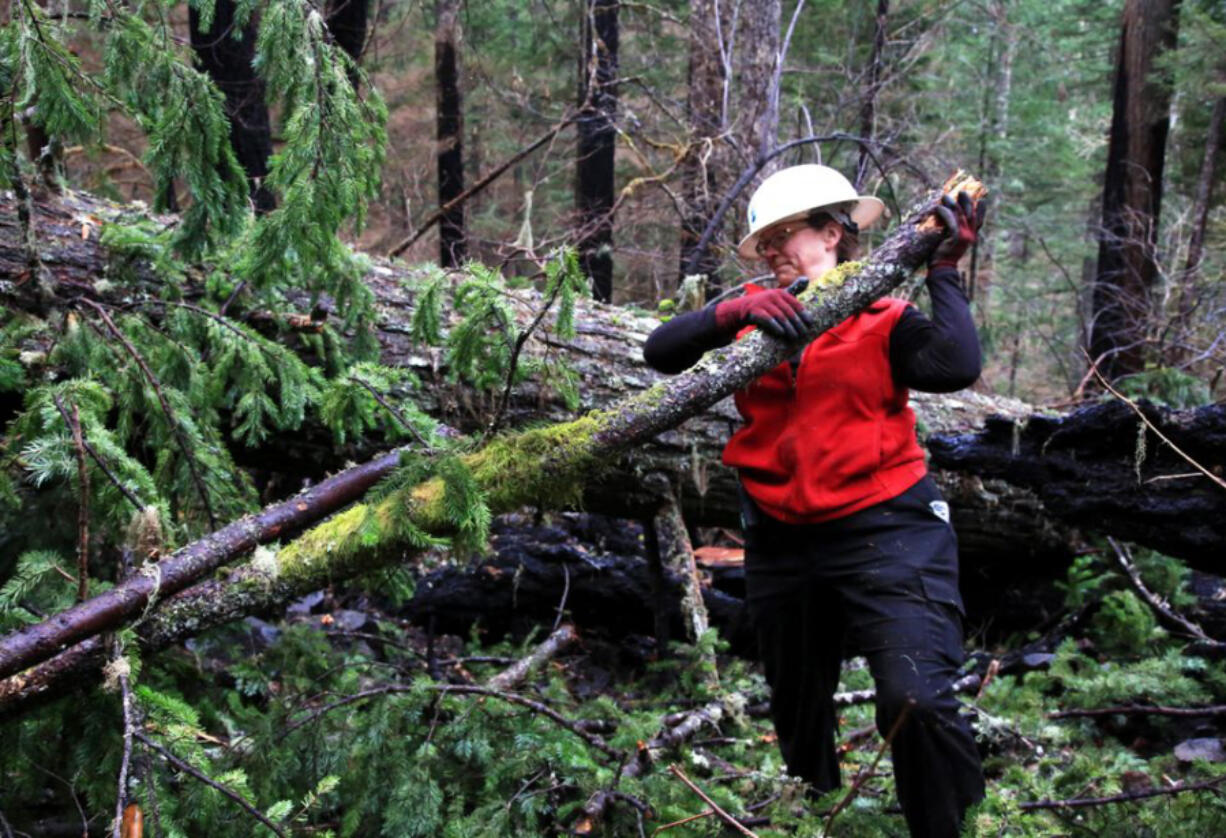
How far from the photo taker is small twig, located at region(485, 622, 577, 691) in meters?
4.23

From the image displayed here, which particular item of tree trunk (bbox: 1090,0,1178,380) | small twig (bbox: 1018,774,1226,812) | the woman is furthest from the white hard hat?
tree trunk (bbox: 1090,0,1178,380)

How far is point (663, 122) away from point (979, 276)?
6123 mm

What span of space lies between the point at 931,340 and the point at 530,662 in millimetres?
2657

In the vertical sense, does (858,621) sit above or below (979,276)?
below

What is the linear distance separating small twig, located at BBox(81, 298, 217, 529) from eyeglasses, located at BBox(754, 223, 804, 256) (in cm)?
228

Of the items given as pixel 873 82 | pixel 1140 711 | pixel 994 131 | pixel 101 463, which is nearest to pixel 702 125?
pixel 873 82

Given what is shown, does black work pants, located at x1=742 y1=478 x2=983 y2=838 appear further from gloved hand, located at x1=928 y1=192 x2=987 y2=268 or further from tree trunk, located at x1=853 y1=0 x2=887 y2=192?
tree trunk, located at x1=853 y1=0 x2=887 y2=192

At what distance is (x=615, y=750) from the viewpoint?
338 cm

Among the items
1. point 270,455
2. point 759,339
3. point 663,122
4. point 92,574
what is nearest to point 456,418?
point 270,455

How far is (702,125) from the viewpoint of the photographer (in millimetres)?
9367

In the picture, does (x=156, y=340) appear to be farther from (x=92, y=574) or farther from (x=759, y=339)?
(x=759, y=339)

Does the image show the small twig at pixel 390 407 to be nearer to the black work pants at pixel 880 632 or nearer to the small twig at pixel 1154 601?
the black work pants at pixel 880 632

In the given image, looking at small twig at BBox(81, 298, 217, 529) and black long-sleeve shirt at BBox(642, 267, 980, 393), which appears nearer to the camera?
black long-sleeve shirt at BBox(642, 267, 980, 393)

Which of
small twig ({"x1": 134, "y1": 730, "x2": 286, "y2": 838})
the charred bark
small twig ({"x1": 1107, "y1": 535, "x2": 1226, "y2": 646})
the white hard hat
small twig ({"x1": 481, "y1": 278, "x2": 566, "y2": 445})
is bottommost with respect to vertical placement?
small twig ({"x1": 1107, "y1": 535, "x2": 1226, "y2": 646})
